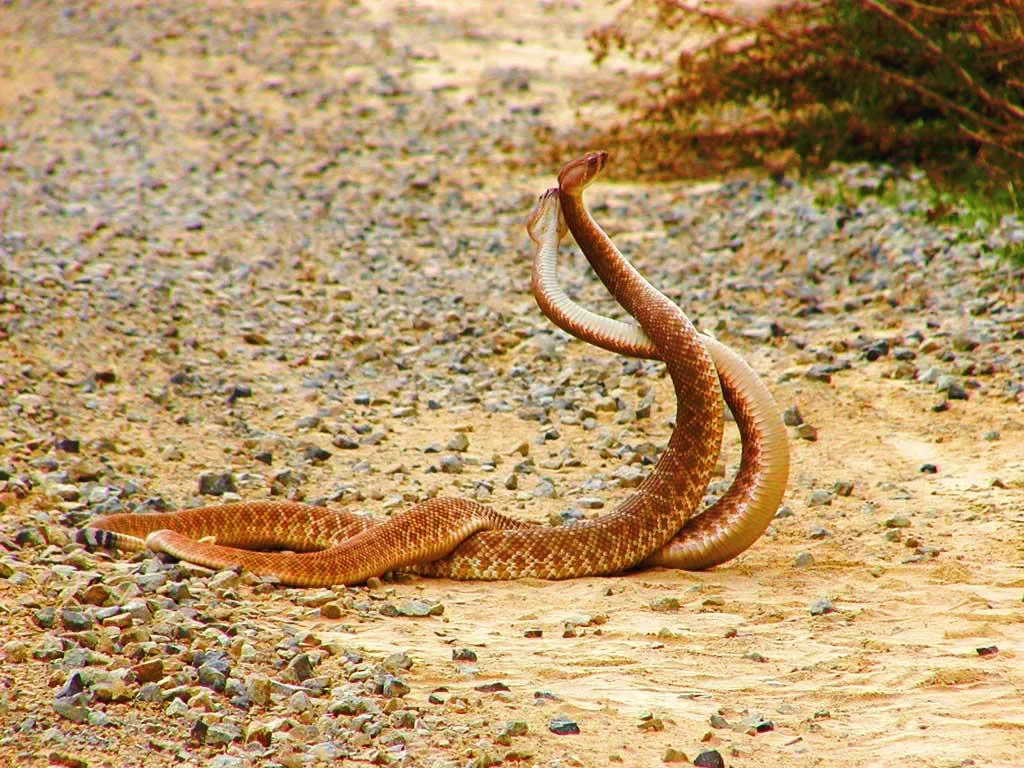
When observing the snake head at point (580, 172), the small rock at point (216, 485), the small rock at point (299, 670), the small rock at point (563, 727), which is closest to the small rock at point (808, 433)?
the snake head at point (580, 172)

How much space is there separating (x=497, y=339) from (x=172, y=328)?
234cm

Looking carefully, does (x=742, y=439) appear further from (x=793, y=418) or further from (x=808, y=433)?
(x=793, y=418)

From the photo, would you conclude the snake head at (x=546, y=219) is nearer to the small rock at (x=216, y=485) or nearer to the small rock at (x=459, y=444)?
the small rock at (x=459, y=444)

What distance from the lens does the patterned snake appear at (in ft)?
21.0

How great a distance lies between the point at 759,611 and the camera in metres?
5.89

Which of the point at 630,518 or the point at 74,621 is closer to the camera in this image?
the point at 74,621

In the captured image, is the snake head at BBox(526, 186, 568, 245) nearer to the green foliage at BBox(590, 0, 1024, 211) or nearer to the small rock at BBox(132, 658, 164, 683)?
the small rock at BBox(132, 658, 164, 683)

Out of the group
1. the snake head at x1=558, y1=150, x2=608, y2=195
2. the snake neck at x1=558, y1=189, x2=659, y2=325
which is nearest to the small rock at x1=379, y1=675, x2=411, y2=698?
the snake neck at x1=558, y1=189, x2=659, y2=325

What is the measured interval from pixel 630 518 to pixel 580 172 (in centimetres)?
162

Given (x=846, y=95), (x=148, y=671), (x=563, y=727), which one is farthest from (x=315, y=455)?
(x=846, y=95)

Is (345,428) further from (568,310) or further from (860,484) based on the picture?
(860,484)

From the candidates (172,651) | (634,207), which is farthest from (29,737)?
(634,207)

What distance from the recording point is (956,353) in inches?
353

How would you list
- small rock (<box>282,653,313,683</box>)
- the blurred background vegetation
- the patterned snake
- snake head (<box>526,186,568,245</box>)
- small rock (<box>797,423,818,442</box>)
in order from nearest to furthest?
small rock (<box>282,653,313,683</box>) < the patterned snake < snake head (<box>526,186,568,245</box>) < small rock (<box>797,423,818,442</box>) < the blurred background vegetation
